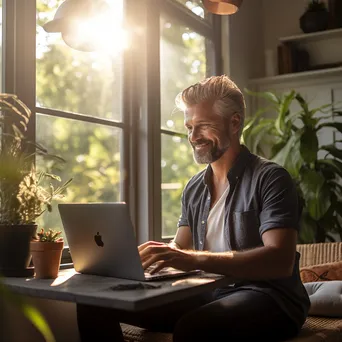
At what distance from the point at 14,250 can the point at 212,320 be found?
639 mm

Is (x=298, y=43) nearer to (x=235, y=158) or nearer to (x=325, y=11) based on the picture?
(x=325, y=11)

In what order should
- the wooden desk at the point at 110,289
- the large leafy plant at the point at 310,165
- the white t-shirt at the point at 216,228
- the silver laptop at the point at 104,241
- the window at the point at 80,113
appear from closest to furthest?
the wooden desk at the point at 110,289 → the silver laptop at the point at 104,241 → the white t-shirt at the point at 216,228 → the window at the point at 80,113 → the large leafy plant at the point at 310,165

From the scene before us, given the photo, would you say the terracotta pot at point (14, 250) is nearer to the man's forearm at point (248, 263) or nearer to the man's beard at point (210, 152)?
the man's forearm at point (248, 263)

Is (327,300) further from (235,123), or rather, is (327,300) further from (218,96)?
(218,96)

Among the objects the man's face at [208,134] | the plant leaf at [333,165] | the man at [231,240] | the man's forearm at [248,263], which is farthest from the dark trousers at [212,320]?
the plant leaf at [333,165]

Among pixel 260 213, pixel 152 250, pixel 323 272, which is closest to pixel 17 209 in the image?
pixel 152 250

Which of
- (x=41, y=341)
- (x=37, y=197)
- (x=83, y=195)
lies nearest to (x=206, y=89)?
(x=37, y=197)

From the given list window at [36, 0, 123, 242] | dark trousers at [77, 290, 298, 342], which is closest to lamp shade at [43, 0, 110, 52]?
window at [36, 0, 123, 242]

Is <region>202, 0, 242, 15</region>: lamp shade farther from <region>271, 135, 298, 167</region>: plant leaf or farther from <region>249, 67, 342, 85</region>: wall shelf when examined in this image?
<region>249, 67, 342, 85</region>: wall shelf

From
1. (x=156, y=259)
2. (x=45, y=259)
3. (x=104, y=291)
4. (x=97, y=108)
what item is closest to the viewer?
(x=104, y=291)

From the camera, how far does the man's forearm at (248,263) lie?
1.59 metres

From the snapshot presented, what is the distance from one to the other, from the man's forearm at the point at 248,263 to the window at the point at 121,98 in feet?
3.29

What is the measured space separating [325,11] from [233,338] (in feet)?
9.92

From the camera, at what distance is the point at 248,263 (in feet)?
5.36
